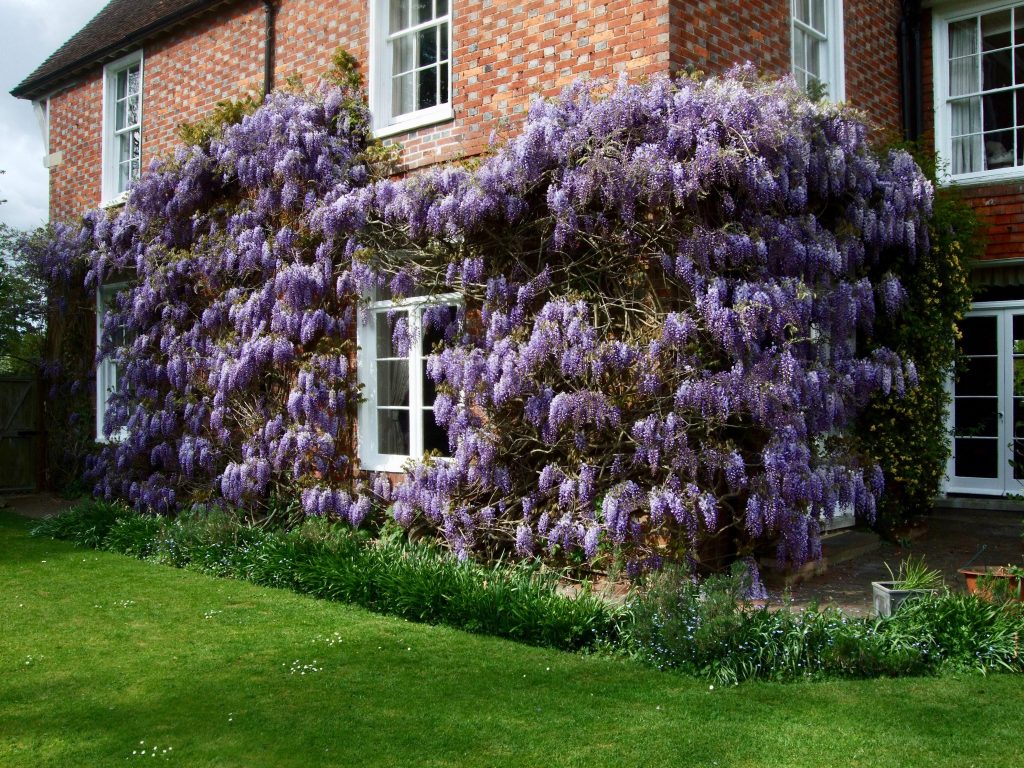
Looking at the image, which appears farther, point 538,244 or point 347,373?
point 347,373

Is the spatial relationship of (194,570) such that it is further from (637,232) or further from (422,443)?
(637,232)

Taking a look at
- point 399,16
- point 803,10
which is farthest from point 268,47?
point 803,10

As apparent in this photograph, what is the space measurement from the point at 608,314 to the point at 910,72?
5.87 m

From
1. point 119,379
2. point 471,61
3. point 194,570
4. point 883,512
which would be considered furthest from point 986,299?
point 119,379

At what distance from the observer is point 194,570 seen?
8344 millimetres

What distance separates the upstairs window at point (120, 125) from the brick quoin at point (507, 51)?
0.63m

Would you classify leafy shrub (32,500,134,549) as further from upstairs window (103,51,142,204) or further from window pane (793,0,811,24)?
window pane (793,0,811,24)

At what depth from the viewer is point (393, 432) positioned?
30.4 ft

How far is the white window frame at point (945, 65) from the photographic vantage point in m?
10.4

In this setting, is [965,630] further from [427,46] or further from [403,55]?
[403,55]

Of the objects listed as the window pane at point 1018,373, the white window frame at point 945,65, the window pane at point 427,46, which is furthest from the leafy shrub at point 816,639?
the white window frame at point 945,65

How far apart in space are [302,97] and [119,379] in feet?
16.1

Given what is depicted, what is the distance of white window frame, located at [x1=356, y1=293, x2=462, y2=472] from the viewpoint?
8.67m

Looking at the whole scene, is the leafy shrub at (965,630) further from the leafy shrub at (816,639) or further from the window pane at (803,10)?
the window pane at (803,10)
